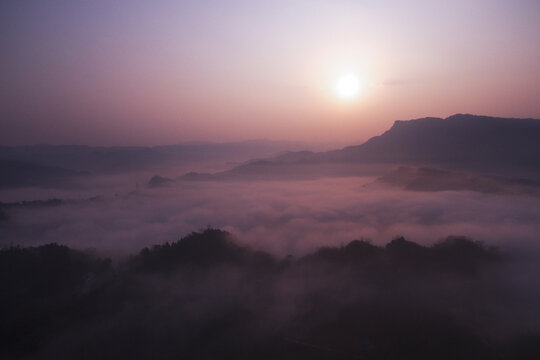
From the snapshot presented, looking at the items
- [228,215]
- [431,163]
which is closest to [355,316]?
[228,215]

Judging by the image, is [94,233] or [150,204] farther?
[150,204]

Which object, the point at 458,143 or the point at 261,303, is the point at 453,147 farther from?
the point at 261,303

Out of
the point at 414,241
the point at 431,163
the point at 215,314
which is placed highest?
the point at 431,163

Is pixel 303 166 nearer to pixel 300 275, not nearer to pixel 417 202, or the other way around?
pixel 417 202

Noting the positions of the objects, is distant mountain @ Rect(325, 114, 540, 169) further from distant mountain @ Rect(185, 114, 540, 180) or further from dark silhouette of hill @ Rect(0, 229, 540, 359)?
dark silhouette of hill @ Rect(0, 229, 540, 359)

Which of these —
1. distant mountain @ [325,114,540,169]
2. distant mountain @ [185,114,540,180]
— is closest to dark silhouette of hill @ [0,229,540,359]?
distant mountain @ [185,114,540,180]

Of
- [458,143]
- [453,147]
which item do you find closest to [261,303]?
[453,147]
